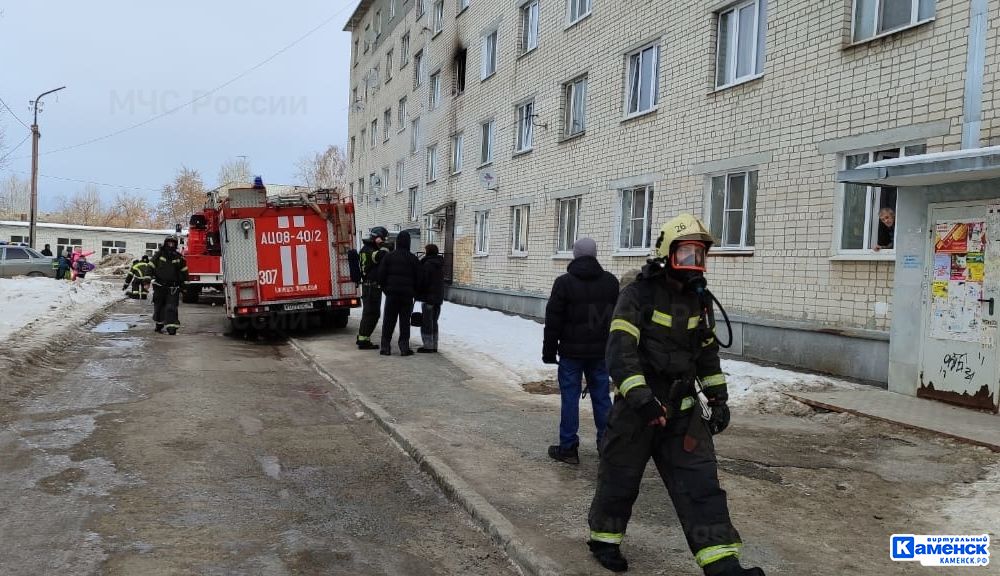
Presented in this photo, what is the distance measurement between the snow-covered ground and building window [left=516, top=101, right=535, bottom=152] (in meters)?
4.77

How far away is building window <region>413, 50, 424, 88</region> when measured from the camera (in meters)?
28.9

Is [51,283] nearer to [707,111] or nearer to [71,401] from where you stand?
[71,401]

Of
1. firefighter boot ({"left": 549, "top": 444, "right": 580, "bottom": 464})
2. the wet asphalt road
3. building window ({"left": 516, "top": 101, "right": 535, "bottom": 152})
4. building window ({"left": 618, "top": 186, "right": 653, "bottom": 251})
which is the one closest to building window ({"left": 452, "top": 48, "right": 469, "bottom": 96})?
building window ({"left": 516, "top": 101, "right": 535, "bottom": 152})

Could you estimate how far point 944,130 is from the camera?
8484 mm

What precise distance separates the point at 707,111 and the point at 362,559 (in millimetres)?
10372

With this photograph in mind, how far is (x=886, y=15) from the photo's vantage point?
31.4 feet

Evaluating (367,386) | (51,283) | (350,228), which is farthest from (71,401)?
(51,283)

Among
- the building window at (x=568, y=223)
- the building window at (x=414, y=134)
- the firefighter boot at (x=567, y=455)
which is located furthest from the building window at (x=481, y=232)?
the firefighter boot at (x=567, y=455)

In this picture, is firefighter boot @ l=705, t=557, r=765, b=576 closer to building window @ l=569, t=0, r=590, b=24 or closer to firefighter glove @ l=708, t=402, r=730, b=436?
firefighter glove @ l=708, t=402, r=730, b=436

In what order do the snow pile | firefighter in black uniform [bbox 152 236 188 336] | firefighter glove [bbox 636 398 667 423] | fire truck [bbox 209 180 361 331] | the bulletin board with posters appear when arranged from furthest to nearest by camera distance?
firefighter in black uniform [bbox 152 236 188 336]
fire truck [bbox 209 180 361 331]
the snow pile
the bulletin board with posters
firefighter glove [bbox 636 398 667 423]

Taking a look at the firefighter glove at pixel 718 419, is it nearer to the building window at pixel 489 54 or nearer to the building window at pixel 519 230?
the building window at pixel 519 230

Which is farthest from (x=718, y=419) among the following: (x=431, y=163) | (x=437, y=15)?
(x=437, y=15)

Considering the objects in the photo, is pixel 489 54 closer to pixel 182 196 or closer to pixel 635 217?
pixel 635 217

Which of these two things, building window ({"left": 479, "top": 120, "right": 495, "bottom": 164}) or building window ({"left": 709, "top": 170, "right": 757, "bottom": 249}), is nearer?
building window ({"left": 709, "top": 170, "right": 757, "bottom": 249})
